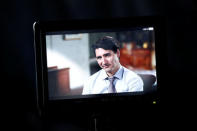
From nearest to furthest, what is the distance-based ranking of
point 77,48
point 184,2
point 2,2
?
point 77,48, point 2,2, point 184,2

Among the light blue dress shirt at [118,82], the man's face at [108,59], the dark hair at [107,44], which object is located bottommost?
the light blue dress shirt at [118,82]

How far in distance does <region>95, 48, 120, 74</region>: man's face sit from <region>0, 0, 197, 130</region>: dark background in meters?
0.27

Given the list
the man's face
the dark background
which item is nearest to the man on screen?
the man's face

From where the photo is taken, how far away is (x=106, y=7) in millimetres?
1372

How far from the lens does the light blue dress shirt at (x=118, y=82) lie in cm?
114

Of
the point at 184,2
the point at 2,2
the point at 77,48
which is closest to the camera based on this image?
A: the point at 77,48

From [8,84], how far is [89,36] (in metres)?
0.51

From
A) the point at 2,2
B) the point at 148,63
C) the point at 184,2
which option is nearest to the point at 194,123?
the point at 148,63

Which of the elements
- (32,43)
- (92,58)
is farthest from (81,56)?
(32,43)

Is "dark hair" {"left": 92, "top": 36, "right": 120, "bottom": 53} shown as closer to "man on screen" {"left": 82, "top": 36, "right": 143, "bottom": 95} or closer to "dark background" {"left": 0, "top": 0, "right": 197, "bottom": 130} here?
"man on screen" {"left": 82, "top": 36, "right": 143, "bottom": 95}

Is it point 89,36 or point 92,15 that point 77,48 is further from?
point 92,15

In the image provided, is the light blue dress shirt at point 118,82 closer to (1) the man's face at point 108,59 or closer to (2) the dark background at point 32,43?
(1) the man's face at point 108,59

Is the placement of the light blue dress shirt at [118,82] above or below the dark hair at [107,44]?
below

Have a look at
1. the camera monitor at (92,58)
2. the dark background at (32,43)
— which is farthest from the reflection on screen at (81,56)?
the dark background at (32,43)
